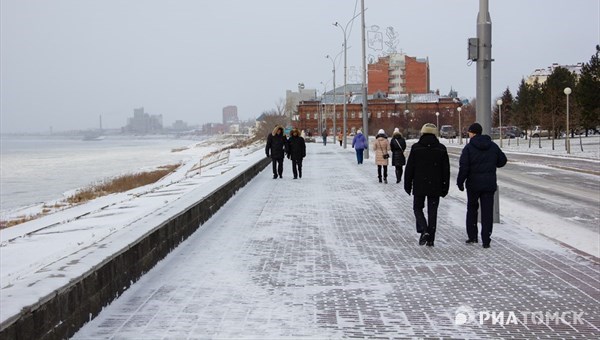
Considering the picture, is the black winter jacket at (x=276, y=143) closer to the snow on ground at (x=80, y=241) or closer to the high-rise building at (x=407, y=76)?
the snow on ground at (x=80, y=241)

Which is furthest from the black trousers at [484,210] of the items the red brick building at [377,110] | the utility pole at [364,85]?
the red brick building at [377,110]

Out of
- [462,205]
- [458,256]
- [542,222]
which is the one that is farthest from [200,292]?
[462,205]

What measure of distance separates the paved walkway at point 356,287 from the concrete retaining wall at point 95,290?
0.12 metres

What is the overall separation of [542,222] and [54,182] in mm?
39107

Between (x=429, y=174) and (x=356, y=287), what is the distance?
8.94 ft

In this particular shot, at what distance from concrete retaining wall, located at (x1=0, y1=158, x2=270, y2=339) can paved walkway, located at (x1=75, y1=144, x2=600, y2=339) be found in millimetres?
121

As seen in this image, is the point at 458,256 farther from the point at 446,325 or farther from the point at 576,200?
the point at 576,200

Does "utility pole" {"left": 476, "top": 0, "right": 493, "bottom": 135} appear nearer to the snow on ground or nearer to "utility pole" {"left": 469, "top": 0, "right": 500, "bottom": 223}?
"utility pole" {"left": 469, "top": 0, "right": 500, "bottom": 223}

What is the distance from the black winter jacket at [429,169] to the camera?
8.77 meters

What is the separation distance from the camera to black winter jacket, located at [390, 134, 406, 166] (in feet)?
61.9

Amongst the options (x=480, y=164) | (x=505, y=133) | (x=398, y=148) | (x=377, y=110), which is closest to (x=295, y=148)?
(x=398, y=148)

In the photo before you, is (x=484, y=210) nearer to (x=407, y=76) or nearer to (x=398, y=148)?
(x=398, y=148)

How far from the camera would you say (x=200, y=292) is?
20.9ft

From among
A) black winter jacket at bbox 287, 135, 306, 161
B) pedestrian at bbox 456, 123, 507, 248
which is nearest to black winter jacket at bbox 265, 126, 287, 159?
black winter jacket at bbox 287, 135, 306, 161
